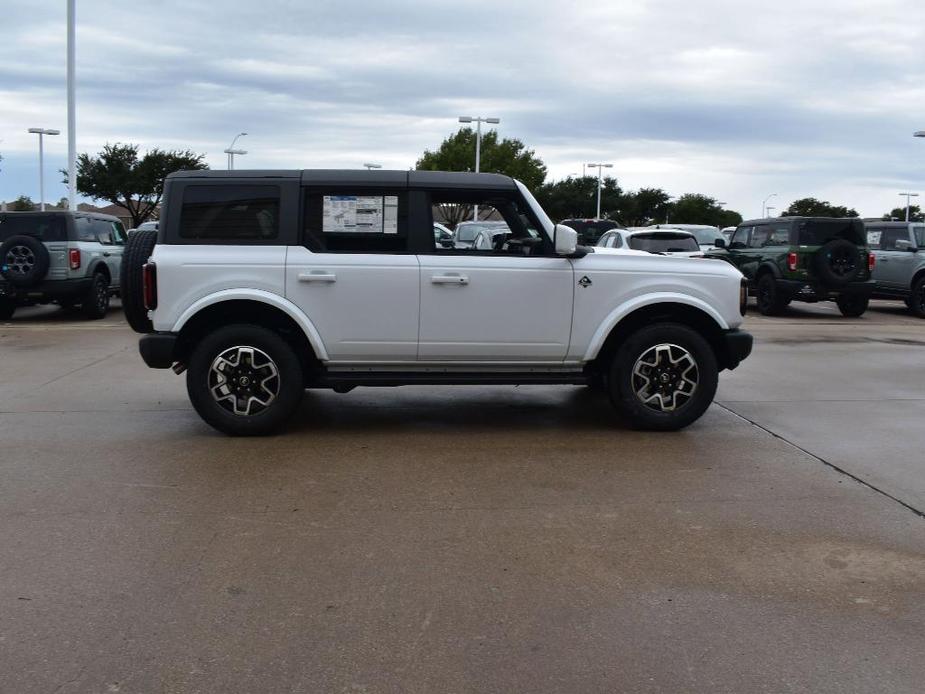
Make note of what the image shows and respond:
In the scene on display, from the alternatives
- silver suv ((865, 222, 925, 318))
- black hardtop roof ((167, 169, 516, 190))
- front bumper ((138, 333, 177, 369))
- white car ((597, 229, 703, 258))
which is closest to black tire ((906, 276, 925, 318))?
silver suv ((865, 222, 925, 318))

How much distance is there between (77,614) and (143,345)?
3139mm

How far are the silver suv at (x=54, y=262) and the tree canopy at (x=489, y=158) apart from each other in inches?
1763

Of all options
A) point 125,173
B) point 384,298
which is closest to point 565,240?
point 384,298

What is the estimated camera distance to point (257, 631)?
3.67m

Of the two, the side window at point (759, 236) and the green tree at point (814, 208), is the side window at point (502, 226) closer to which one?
the side window at point (759, 236)

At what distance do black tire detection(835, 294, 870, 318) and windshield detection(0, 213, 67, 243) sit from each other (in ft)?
46.9

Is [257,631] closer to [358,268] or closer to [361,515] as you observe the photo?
[361,515]

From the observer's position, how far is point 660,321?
7148mm

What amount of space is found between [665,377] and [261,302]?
3.13 m

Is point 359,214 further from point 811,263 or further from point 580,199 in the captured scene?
point 580,199

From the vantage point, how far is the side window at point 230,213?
6.76 m

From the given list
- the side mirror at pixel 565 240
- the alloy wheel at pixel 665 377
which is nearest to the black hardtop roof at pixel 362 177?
the side mirror at pixel 565 240

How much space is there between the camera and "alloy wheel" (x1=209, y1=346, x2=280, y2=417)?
6.70m

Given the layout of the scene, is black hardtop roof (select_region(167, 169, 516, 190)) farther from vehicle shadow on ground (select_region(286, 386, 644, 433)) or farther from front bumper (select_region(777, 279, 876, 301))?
front bumper (select_region(777, 279, 876, 301))
